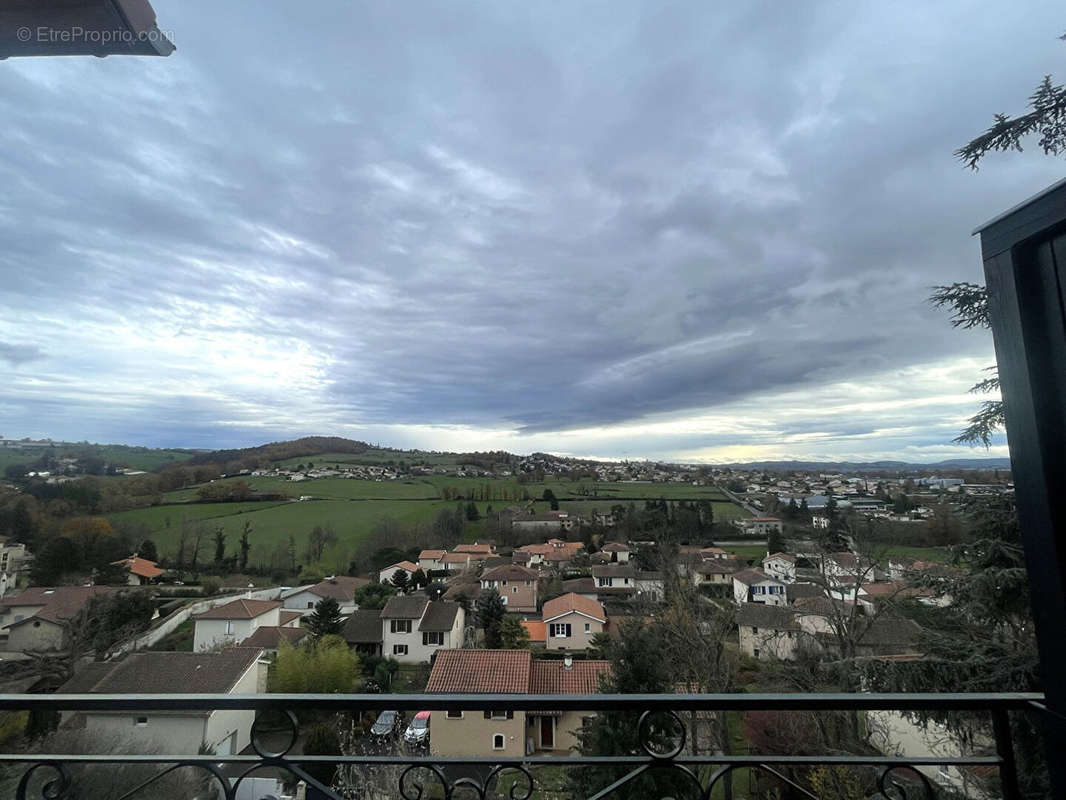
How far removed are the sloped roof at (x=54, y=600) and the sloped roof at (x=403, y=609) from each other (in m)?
8.05

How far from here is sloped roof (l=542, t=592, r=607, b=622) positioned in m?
17.5

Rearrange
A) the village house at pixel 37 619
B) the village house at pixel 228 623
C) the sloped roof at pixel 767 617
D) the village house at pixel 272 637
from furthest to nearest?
the village house at pixel 272 637, the village house at pixel 228 623, the sloped roof at pixel 767 617, the village house at pixel 37 619

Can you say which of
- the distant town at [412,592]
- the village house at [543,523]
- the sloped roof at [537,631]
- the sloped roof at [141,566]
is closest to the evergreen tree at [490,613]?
the distant town at [412,592]

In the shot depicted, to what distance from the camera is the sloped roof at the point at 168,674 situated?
8.91m

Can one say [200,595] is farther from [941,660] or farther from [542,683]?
[941,660]

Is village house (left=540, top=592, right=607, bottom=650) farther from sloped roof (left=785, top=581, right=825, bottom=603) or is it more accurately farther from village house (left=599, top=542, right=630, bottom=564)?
village house (left=599, top=542, right=630, bottom=564)

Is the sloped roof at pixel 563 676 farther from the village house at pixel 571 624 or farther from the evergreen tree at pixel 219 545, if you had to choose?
the evergreen tree at pixel 219 545

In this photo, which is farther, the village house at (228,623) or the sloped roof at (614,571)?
the sloped roof at (614,571)

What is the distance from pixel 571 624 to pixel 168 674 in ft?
40.4

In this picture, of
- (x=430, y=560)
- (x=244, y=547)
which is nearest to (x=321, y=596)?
(x=244, y=547)

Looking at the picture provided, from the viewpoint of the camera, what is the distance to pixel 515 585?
2317 cm

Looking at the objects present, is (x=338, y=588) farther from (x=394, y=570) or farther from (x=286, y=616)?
(x=394, y=570)

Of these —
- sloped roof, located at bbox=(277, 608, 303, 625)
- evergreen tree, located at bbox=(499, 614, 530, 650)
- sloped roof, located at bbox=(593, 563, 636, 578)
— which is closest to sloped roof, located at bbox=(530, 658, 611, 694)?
evergreen tree, located at bbox=(499, 614, 530, 650)

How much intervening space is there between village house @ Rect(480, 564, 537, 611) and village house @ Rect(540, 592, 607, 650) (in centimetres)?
485
